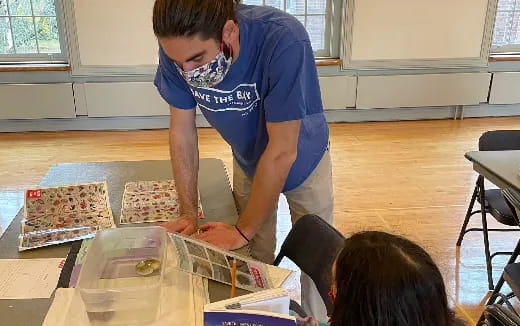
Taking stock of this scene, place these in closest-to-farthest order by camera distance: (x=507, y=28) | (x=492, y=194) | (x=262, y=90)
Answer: (x=262, y=90) → (x=492, y=194) → (x=507, y=28)

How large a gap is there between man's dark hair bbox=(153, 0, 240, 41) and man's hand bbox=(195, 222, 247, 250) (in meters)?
0.45

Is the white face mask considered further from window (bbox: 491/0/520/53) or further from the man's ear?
window (bbox: 491/0/520/53)

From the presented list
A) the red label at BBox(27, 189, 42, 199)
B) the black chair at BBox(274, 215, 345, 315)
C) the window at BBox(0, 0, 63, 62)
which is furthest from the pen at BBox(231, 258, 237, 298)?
the window at BBox(0, 0, 63, 62)

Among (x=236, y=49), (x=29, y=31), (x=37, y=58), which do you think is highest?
(x=236, y=49)

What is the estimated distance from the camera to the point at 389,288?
721 millimetres

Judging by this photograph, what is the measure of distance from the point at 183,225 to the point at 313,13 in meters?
3.70

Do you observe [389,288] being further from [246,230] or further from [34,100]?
[34,100]

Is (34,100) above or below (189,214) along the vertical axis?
below

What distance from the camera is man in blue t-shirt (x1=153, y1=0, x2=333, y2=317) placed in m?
1.08

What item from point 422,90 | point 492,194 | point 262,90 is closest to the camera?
point 262,90

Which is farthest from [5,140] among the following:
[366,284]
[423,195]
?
[366,284]

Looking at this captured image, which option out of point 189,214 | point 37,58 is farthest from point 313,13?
point 189,214

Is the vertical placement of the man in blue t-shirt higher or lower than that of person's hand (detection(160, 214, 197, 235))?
higher

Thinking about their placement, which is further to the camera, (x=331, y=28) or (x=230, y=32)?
(x=331, y=28)
